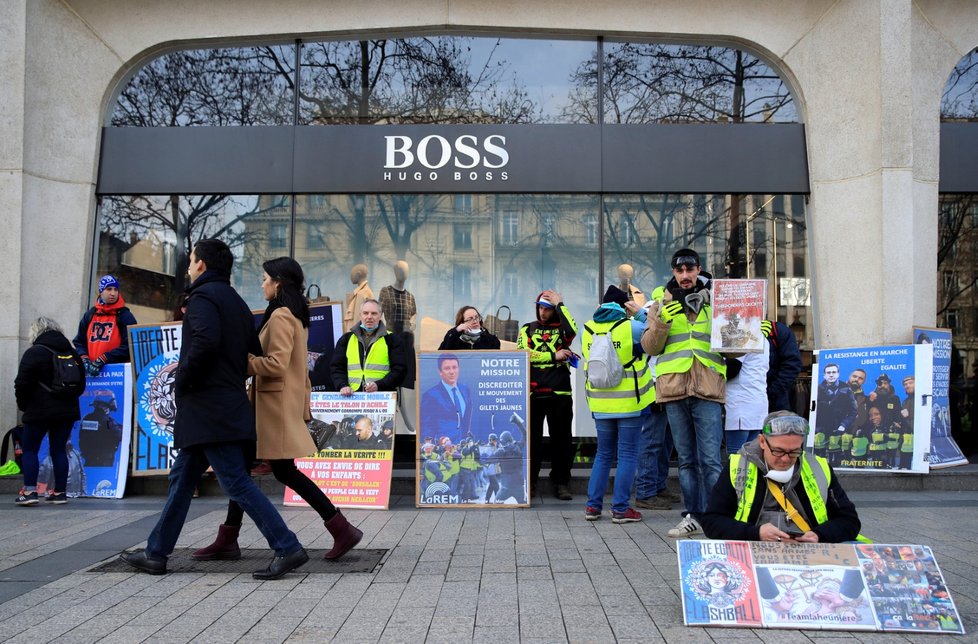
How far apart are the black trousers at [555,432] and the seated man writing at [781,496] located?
4355mm

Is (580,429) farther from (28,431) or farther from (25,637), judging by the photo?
(25,637)

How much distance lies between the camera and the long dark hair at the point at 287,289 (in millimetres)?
6027

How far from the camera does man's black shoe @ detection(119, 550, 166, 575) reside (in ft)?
18.0

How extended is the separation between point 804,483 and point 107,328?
775 cm

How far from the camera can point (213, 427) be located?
5379mm

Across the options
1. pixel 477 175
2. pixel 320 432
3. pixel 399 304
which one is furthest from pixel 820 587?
pixel 477 175

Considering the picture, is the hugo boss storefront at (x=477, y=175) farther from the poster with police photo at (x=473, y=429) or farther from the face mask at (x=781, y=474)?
the face mask at (x=781, y=474)

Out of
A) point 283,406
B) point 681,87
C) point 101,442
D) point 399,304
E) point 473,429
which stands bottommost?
point 101,442

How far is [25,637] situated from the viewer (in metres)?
4.23

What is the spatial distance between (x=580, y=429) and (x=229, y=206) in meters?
5.19

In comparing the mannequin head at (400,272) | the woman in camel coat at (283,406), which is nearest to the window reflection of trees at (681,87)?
the mannequin head at (400,272)

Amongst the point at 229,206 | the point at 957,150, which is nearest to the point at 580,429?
the point at 229,206

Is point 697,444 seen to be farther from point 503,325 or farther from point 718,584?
point 503,325

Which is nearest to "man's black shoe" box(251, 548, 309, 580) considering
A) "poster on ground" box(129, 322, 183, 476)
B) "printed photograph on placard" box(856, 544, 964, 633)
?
"printed photograph on placard" box(856, 544, 964, 633)
